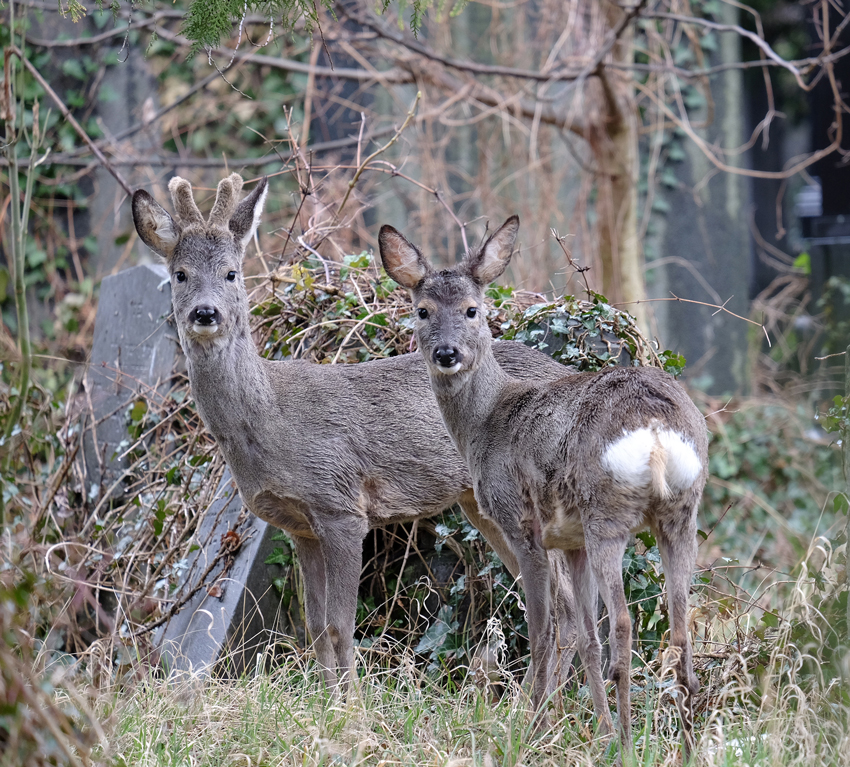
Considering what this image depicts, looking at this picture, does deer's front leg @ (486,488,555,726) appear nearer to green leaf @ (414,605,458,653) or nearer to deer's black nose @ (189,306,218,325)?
green leaf @ (414,605,458,653)

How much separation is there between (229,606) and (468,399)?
172 cm

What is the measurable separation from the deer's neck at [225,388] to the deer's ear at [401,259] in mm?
754

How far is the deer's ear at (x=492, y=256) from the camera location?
162 inches

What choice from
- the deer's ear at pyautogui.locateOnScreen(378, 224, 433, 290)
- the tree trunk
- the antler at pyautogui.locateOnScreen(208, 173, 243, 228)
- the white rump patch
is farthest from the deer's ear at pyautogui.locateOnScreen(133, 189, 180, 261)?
the tree trunk

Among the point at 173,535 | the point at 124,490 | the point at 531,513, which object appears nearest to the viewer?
the point at 531,513

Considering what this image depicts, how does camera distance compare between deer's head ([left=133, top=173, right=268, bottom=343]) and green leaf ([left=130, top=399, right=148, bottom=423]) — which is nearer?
deer's head ([left=133, top=173, right=268, bottom=343])

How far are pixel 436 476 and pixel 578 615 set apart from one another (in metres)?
0.99

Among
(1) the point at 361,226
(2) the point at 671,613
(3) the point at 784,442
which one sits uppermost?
(1) the point at 361,226

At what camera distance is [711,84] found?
10641mm

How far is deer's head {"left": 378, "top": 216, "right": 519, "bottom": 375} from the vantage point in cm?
392

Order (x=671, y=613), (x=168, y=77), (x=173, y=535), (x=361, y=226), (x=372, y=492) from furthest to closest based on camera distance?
(x=168, y=77), (x=361, y=226), (x=173, y=535), (x=372, y=492), (x=671, y=613)

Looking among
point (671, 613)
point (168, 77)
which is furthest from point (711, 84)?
point (671, 613)

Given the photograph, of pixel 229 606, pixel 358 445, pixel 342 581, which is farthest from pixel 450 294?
pixel 229 606

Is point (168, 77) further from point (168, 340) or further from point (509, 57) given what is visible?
point (168, 340)
